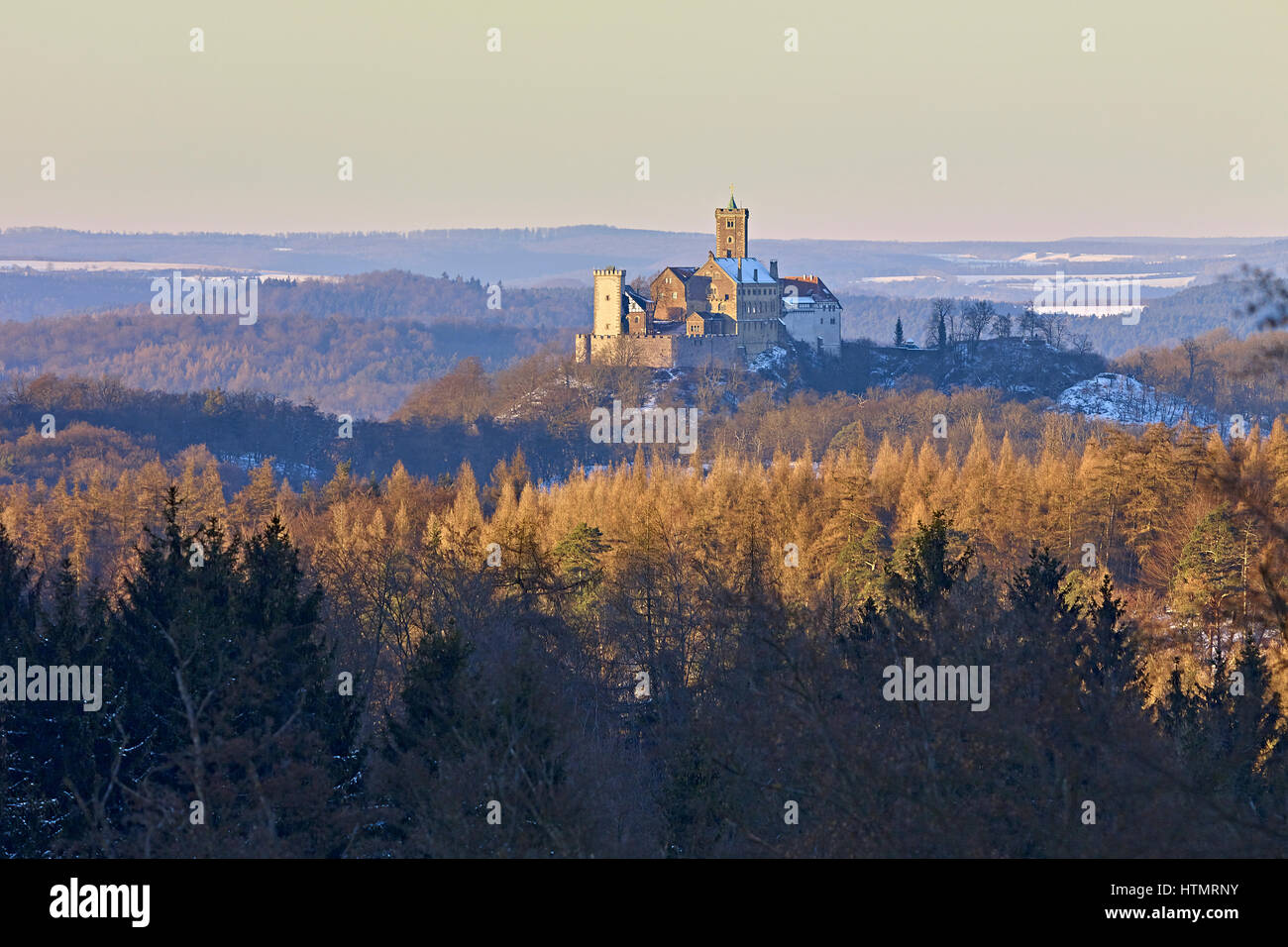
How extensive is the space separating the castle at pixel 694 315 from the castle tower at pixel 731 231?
0.63 feet

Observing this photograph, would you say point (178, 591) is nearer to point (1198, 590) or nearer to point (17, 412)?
point (1198, 590)

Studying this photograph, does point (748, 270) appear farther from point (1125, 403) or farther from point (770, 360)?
point (1125, 403)

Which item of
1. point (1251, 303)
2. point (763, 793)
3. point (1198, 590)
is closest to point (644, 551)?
point (1198, 590)

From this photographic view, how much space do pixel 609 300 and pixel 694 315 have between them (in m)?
8.32

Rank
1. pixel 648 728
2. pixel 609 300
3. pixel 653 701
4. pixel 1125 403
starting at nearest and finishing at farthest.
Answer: pixel 648 728 < pixel 653 701 < pixel 609 300 < pixel 1125 403

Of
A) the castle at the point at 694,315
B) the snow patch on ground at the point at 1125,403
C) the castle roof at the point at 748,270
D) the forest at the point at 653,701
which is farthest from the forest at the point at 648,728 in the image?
the snow patch on ground at the point at 1125,403

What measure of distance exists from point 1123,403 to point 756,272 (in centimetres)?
4033

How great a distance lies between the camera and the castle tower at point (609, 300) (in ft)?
479

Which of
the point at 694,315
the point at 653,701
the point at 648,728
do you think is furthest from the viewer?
Answer: the point at 694,315

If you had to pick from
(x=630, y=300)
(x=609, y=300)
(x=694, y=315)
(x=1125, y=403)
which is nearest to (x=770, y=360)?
(x=694, y=315)

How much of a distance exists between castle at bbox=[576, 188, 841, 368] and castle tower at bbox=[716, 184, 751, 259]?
192mm

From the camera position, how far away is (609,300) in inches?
5822

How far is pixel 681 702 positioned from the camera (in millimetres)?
34969

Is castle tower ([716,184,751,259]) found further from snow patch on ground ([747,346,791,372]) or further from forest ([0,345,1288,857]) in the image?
forest ([0,345,1288,857])
